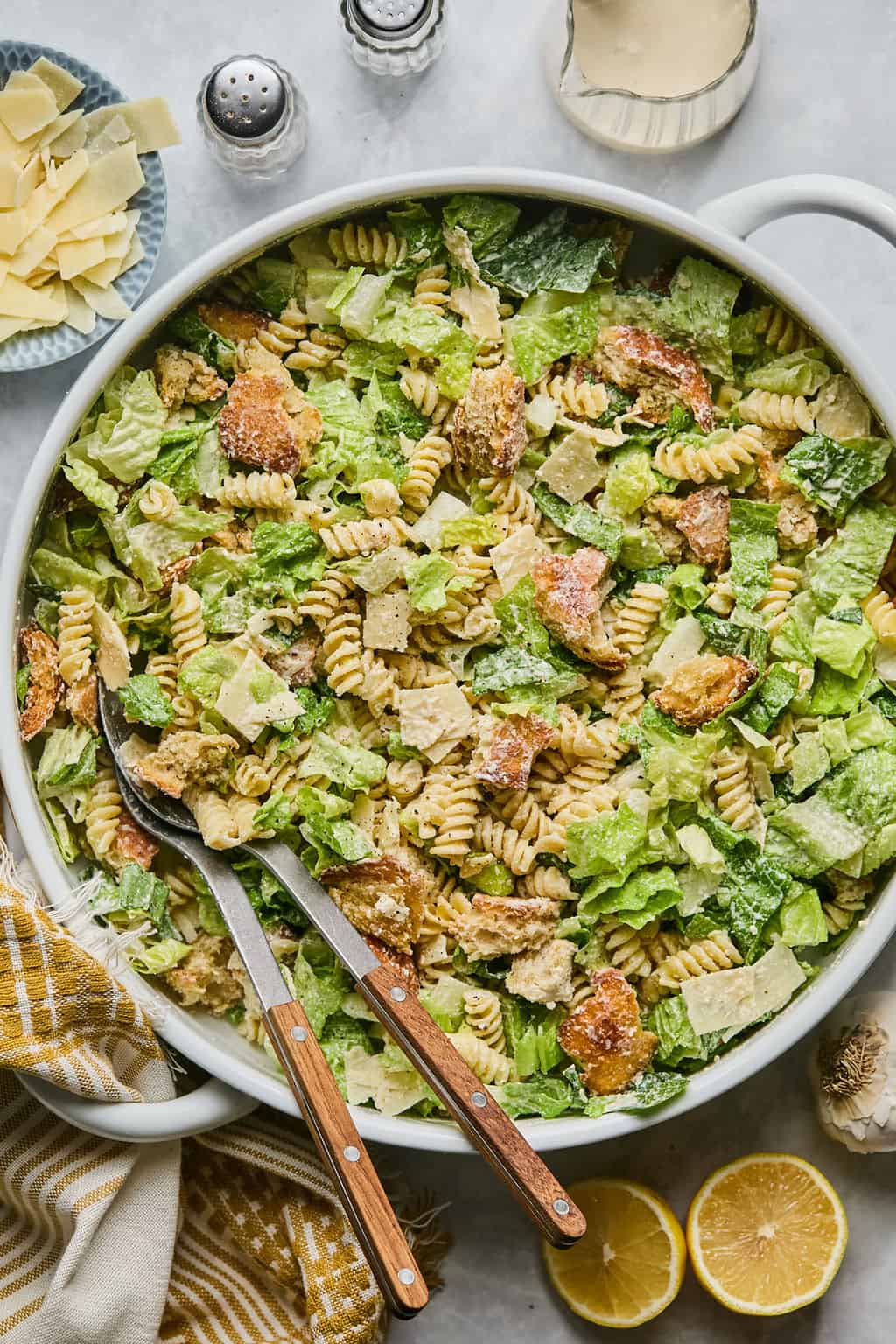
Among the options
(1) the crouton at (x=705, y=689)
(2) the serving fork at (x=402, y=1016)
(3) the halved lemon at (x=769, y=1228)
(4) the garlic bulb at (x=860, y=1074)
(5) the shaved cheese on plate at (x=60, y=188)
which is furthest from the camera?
(3) the halved lemon at (x=769, y=1228)

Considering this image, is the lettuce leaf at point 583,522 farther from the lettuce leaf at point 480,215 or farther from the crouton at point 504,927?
the crouton at point 504,927

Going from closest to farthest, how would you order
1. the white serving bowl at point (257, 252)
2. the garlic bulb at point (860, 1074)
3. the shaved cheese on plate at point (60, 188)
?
the white serving bowl at point (257, 252) → the shaved cheese on plate at point (60, 188) → the garlic bulb at point (860, 1074)

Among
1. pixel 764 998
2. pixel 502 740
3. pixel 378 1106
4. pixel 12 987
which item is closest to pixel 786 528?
pixel 502 740

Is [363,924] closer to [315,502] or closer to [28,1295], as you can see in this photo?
[315,502]

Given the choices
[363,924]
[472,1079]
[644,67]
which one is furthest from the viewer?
[644,67]

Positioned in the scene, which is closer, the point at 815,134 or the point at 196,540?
the point at 196,540

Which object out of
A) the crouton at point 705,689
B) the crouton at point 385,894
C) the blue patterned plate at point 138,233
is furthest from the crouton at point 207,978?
the blue patterned plate at point 138,233

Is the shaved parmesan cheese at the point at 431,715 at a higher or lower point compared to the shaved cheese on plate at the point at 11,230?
lower

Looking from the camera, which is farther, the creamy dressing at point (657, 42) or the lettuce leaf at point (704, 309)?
the creamy dressing at point (657, 42)
